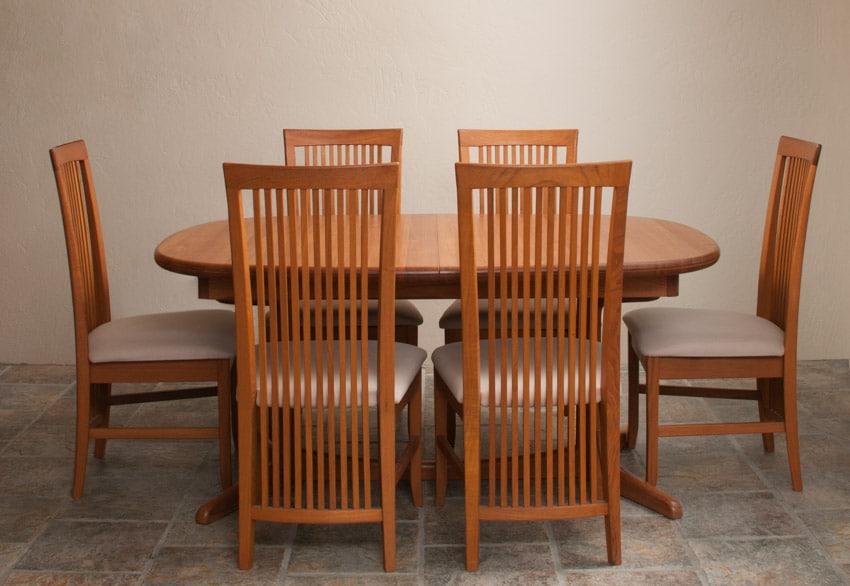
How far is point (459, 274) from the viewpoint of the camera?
2561mm

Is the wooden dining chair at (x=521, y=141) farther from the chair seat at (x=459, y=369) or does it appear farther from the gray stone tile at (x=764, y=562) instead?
the gray stone tile at (x=764, y=562)

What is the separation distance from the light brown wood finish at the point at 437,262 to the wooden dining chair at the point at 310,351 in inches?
4.3

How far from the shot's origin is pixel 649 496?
284 cm

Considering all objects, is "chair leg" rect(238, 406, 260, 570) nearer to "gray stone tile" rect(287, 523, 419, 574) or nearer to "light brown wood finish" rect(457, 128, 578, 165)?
"gray stone tile" rect(287, 523, 419, 574)

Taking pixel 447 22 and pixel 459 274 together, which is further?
pixel 447 22

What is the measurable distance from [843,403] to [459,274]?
190 centimetres

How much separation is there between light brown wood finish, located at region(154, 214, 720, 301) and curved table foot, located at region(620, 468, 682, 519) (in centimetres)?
54

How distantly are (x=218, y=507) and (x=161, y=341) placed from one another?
48 cm

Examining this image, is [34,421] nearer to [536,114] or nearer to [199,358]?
[199,358]

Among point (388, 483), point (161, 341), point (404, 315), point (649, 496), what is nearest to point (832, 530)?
point (649, 496)

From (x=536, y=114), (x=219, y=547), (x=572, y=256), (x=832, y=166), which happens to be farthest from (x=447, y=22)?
(x=219, y=547)

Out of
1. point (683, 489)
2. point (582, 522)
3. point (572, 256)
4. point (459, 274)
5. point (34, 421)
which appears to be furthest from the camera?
point (34, 421)

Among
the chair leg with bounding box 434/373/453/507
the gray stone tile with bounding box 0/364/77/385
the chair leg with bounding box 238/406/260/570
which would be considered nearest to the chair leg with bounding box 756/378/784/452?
the chair leg with bounding box 434/373/453/507

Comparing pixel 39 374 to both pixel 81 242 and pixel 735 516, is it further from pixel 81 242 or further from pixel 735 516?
pixel 735 516
